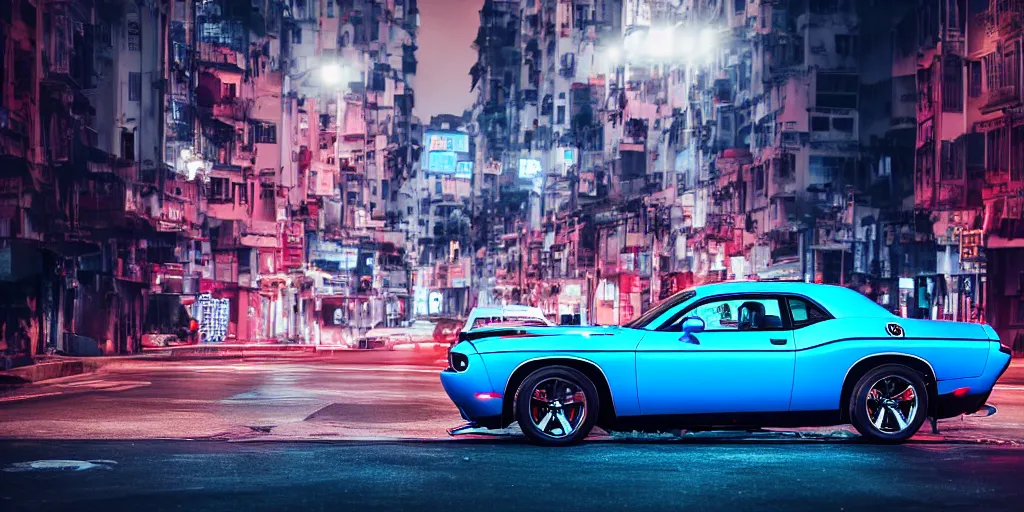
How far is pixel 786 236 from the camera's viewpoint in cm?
6178

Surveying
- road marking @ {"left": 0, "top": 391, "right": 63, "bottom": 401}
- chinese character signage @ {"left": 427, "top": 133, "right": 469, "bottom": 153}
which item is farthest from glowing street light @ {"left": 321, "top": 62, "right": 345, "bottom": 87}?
road marking @ {"left": 0, "top": 391, "right": 63, "bottom": 401}

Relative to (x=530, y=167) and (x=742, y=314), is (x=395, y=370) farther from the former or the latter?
(x=530, y=167)

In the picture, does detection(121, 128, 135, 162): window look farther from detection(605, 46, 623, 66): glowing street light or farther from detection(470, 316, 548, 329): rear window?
detection(605, 46, 623, 66): glowing street light

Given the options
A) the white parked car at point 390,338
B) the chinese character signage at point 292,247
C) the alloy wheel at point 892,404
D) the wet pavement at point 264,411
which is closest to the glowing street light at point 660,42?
the chinese character signage at point 292,247

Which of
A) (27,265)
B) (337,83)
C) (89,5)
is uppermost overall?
(337,83)

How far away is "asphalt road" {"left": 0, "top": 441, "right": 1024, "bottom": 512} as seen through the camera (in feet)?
25.0

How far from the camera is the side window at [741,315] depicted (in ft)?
36.7

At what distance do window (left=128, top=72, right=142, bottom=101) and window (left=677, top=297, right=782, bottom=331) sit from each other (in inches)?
1608

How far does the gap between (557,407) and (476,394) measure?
748mm

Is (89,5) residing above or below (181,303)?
above

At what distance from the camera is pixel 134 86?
1909 inches

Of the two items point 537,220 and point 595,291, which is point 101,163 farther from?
point 537,220

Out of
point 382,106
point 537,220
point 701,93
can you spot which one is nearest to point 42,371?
point 701,93

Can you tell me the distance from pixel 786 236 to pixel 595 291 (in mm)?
28224
